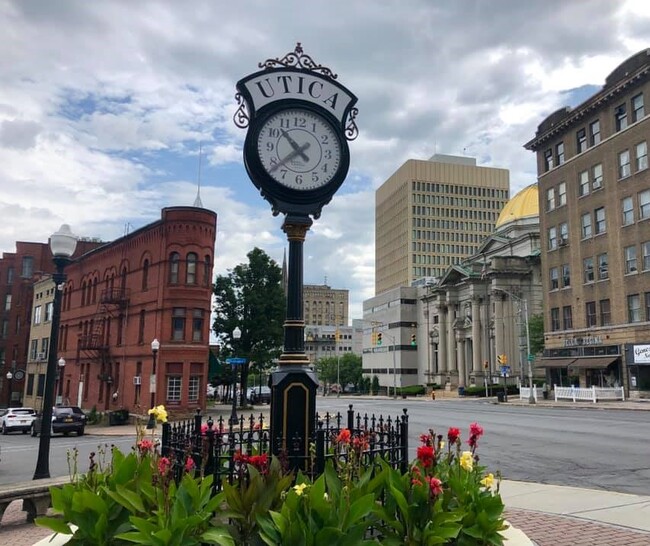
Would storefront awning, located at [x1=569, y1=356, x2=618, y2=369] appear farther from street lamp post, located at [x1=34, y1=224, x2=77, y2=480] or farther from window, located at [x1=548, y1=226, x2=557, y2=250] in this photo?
street lamp post, located at [x1=34, y1=224, x2=77, y2=480]

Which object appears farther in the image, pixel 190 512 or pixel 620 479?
pixel 620 479

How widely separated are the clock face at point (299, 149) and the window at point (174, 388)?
30517mm

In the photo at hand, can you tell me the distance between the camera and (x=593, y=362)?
45719mm

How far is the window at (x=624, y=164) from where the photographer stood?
1727 inches

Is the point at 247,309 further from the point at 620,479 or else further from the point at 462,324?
the point at 462,324

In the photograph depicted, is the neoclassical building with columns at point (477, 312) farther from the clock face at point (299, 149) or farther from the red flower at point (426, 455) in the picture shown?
→ the red flower at point (426, 455)

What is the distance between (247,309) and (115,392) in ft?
38.2

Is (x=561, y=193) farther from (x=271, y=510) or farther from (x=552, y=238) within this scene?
A: (x=271, y=510)

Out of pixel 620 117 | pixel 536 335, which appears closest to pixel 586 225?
pixel 620 117

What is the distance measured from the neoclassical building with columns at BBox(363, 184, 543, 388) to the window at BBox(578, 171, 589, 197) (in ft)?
44.3

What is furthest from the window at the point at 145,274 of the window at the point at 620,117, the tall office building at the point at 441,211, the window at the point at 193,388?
the tall office building at the point at 441,211

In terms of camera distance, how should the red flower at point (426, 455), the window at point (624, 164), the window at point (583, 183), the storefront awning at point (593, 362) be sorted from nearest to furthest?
the red flower at point (426, 455)
the window at point (624, 164)
the storefront awning at point (593, 362)
the window at point (583, 183)

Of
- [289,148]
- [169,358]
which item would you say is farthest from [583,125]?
[289,148]

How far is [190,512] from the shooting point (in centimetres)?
471
